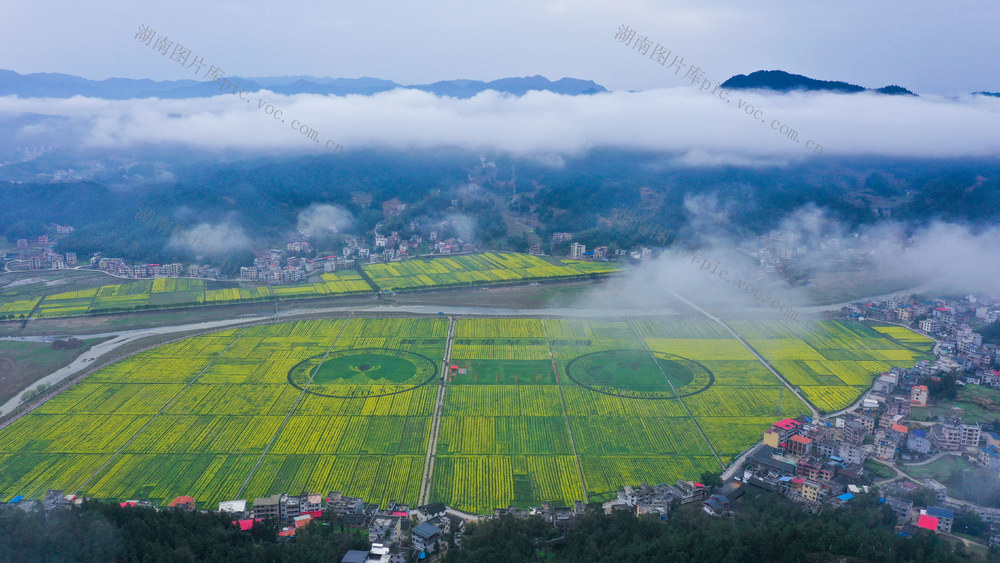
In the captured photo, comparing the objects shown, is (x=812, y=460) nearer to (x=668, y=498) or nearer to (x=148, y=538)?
(x=668, y=498)

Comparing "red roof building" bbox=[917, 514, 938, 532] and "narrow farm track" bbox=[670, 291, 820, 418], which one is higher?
"red roof building" bbox=[917, 514, 938, 532]

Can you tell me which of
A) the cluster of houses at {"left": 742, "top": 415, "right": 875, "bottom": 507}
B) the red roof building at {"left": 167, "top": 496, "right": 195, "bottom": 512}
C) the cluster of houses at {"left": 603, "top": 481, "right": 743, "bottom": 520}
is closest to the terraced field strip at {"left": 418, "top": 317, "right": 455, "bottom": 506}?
the cluster of houses at {"left": 603, "top": 481, "right": 743, "bottom": 520}

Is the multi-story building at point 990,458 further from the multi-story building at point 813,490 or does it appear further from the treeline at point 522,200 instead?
the treeline at point 522,200

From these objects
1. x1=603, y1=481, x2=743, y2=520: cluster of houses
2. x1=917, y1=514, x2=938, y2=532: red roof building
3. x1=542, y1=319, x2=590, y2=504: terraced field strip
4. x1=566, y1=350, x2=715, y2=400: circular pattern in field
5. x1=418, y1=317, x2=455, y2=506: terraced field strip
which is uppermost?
x1=917, y1=514, x2=938, y2=532: red roof building

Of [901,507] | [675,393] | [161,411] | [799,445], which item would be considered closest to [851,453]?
[799,445]

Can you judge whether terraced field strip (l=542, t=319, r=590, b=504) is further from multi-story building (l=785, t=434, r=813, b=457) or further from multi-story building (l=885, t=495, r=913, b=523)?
multi-story building (l=885, t=495, r=913, b=523)

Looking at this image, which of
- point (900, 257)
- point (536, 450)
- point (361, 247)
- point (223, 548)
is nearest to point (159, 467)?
point (223, 548)

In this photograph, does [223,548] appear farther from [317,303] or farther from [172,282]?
[172,282]
